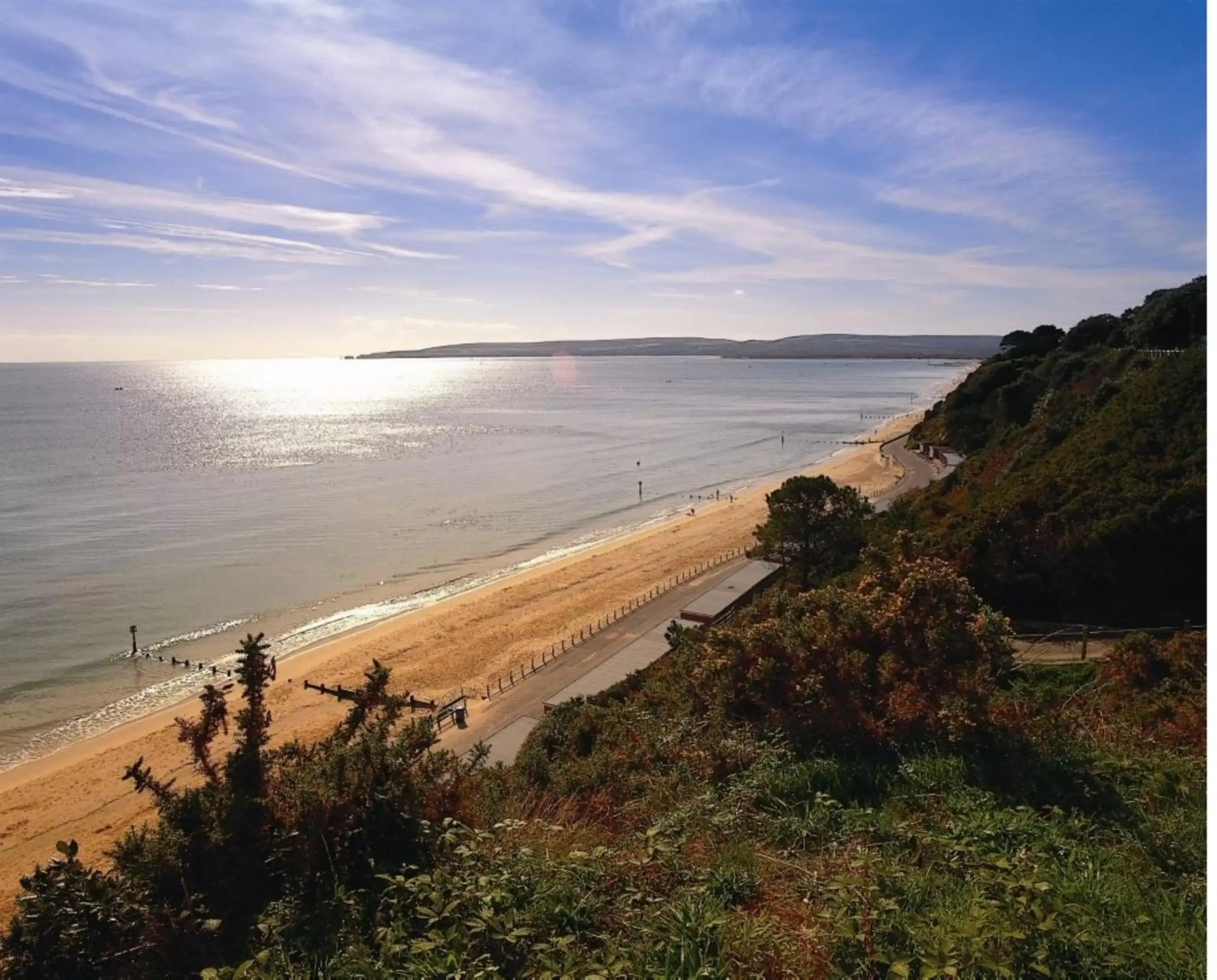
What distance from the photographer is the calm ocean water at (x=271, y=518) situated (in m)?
29.0

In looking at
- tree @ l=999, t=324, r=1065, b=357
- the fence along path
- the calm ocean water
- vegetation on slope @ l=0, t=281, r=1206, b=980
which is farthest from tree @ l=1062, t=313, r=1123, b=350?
vegetation on slope @ l=0, t=281, r=1206, b=980

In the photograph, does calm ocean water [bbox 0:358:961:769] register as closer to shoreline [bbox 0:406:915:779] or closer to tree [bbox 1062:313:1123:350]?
shoreline [bbox 0:406:915:779]

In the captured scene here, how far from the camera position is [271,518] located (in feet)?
165

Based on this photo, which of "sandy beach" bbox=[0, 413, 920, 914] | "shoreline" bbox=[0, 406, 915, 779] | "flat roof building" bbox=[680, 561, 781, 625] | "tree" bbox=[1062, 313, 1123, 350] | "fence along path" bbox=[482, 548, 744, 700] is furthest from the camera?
"tree" bbox=[1062, 313, 1123, 350]

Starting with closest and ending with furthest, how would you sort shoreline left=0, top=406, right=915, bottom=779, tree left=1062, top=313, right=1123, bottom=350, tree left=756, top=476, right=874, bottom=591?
shoreline left=0, top=406, right=915, bottom=779 < tree left=756, top=476, right=874, bottom=591 < tree left=1062, top=313, right=1123, bottom=350

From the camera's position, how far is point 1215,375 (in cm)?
240

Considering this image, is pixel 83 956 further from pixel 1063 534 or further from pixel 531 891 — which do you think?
pixel 1063 534

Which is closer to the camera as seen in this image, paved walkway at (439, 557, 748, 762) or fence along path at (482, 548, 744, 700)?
paved walkway at (439, 557, 748, 762)

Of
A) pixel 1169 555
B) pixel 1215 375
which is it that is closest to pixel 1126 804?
pixel 1215 375

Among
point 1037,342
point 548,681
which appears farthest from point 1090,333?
point 548,681

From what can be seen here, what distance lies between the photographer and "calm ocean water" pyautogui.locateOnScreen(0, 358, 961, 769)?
29.0 m

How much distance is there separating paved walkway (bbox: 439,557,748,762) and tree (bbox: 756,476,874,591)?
15.9ft

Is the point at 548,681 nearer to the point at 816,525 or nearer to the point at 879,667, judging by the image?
the point at 816,525

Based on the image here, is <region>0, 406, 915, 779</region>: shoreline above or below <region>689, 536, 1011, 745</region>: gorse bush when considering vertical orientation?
below
